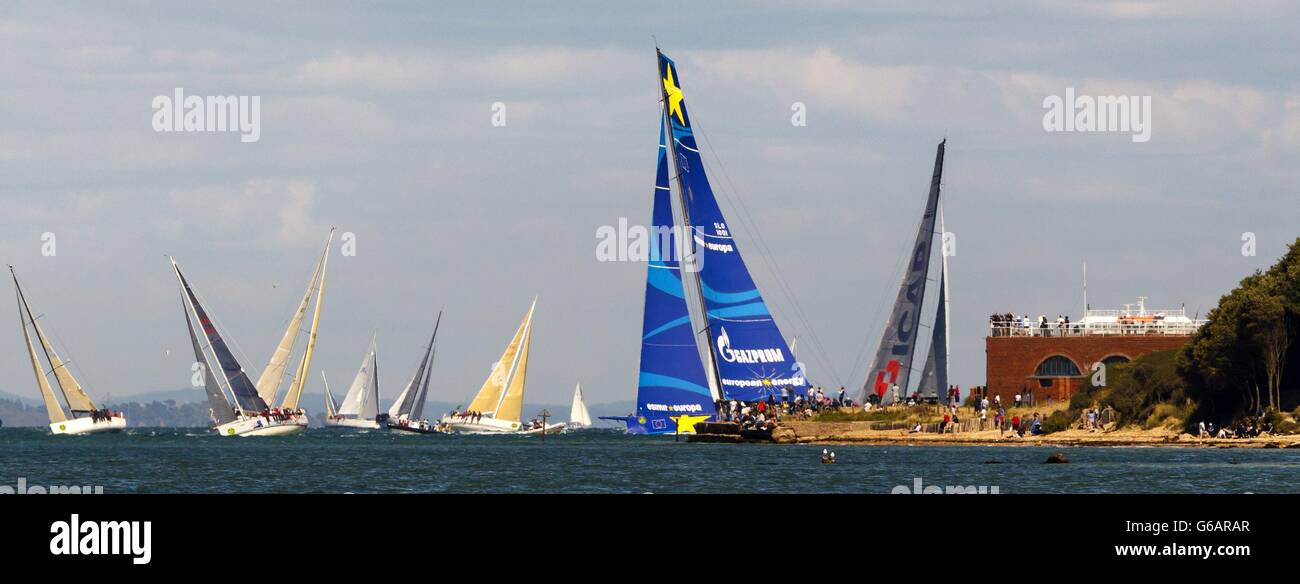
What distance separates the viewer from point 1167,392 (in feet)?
276

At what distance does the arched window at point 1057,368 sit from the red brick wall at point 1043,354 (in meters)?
0.23

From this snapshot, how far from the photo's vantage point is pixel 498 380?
158 m

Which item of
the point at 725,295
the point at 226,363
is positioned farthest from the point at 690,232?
the point at 226,363

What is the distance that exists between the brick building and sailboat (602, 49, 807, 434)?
12.2m

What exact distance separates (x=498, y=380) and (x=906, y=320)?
59.1 meters

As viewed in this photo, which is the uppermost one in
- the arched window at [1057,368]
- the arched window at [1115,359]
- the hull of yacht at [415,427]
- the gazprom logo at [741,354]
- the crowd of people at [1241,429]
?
the gazprom logo at [741,354]

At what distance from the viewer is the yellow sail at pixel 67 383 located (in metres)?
142

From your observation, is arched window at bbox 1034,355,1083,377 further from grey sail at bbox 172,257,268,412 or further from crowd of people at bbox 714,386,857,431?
grey sail at bbox 172,257,268,412

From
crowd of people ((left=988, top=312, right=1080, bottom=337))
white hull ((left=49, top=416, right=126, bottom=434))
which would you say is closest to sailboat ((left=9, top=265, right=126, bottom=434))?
white hull ((left=49, top=416, right=126, bottom=434))

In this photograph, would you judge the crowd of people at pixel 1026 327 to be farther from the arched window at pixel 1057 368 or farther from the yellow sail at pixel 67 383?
the yellow sail at pixel 67 383

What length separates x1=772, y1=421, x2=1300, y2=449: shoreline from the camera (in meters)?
74.9

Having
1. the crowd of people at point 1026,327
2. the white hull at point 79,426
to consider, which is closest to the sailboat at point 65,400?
the white hull at point 79,426
